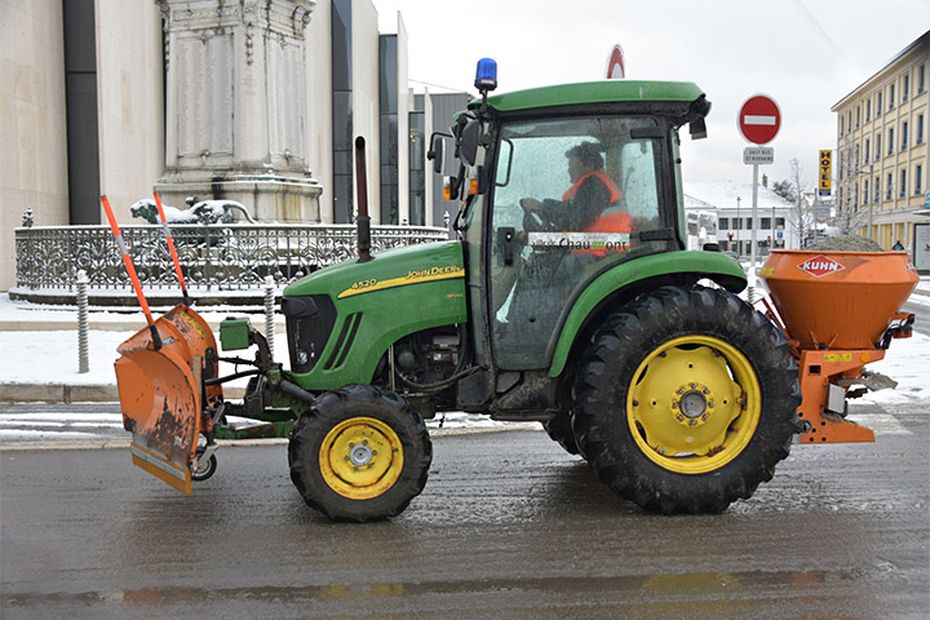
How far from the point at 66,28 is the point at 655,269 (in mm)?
22693

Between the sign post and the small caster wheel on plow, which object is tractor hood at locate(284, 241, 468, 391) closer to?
the small caster wheel on plow

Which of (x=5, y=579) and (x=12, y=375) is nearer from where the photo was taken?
(x=5, y=579)

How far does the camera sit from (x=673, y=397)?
17.0 feet

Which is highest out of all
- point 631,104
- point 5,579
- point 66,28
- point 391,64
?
point 391,64

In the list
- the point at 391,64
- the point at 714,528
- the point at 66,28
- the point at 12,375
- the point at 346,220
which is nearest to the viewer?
the point at 714,528

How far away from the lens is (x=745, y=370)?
16.9 feet

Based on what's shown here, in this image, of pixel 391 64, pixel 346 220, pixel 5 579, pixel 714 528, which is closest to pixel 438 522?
pixel 714 528

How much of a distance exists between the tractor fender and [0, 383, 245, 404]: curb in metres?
5.33

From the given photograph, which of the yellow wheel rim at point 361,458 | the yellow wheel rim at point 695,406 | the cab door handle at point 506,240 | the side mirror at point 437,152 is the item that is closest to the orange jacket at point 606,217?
the cab door handle at point 506,240

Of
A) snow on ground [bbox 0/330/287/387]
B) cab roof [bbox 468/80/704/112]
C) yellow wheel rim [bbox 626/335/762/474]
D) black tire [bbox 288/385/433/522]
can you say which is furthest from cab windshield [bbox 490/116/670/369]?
snow on ground [bbox 0/330/287/387]

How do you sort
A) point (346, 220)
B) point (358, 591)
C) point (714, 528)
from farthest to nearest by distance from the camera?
point (346, 220) < point (714, 528) < point (358, 591)

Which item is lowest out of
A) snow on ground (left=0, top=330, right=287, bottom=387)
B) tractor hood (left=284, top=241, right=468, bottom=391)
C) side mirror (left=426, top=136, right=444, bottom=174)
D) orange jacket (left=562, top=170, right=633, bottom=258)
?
snow on ground (left=0, top=330, right=287, bottom=387)

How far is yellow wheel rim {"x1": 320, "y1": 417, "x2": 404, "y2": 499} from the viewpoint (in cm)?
493

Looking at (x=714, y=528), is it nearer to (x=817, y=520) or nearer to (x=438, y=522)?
(x=817, y=520)
